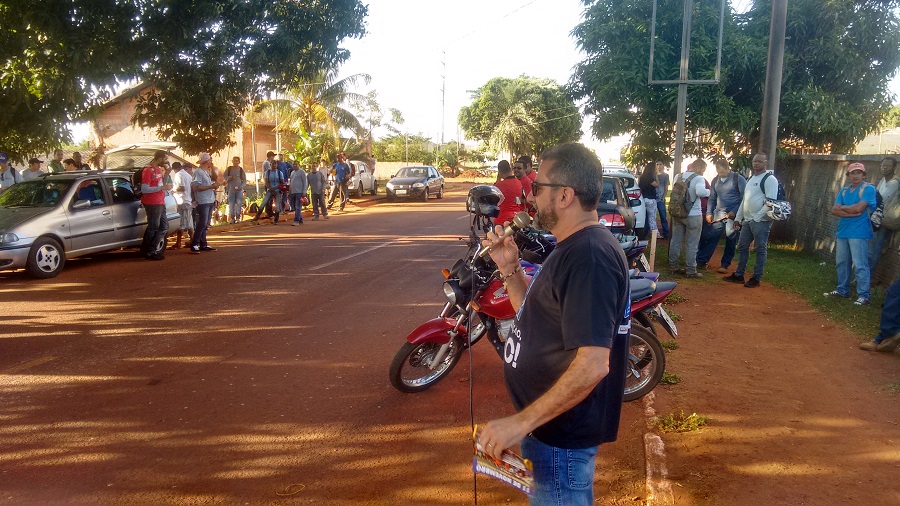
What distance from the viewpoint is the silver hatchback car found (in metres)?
10.1

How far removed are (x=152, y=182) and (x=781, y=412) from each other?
10365mm

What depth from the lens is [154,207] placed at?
11914mm

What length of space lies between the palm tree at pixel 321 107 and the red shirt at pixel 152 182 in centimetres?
1721

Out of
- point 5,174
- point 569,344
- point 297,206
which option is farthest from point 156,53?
point 569,344

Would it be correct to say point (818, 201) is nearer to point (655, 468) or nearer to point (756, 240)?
point (756, 240)

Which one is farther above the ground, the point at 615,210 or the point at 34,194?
the point at 34,194

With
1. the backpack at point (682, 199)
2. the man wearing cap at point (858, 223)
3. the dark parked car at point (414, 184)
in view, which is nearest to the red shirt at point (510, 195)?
the backpack at point (682, 199)

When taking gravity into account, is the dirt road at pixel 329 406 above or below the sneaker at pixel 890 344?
below

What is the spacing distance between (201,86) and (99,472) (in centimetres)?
1078

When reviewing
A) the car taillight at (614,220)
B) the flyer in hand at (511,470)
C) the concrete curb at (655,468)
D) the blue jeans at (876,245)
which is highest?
the car taillight at (614,220)

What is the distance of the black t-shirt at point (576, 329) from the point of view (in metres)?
2.11

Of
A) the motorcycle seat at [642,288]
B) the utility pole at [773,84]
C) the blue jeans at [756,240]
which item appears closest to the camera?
the motorcycle seat at [642,288]

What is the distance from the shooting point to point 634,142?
53.7ft

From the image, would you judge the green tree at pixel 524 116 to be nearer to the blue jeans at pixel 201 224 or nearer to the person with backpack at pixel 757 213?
the blue jeans at pixel 201 224
